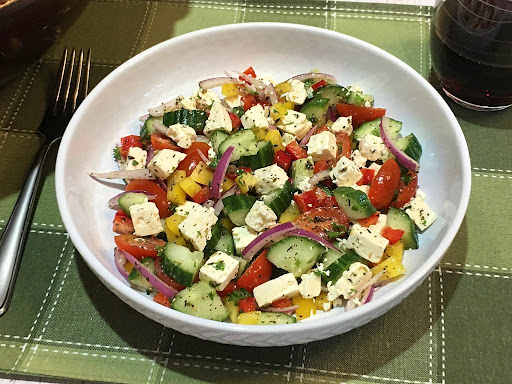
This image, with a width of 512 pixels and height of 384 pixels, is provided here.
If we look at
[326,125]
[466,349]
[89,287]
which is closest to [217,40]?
[326,125]

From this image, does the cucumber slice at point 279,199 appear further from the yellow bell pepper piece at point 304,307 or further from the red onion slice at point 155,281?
the red onion slice at point 155,281

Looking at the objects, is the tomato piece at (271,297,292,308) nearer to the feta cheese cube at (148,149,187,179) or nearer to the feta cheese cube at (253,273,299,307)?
the feta cheese cube at (253,273,299,307)

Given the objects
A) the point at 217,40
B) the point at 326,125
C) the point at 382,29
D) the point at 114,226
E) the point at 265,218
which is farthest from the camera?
the point at 382,29

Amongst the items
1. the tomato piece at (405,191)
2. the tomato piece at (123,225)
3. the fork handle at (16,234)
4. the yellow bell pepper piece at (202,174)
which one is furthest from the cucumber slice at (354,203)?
the fork handle at (16,234)

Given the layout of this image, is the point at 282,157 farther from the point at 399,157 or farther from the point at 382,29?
the point at 382,29

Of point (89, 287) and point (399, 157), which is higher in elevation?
point (399, 157)

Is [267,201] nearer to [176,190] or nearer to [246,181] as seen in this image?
[246,181]
